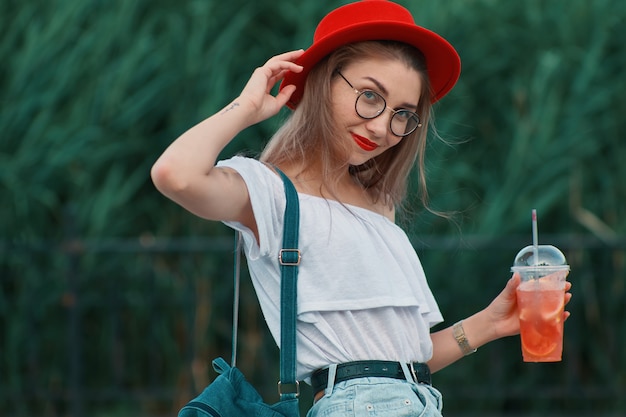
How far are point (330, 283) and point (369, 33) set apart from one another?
51 centimetres

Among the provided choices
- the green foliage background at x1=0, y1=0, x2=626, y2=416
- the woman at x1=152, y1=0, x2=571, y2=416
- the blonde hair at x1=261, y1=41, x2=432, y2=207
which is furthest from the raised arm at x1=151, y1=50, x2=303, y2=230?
the green foliage background at x1=0, y1=0, x2=626, y2=416

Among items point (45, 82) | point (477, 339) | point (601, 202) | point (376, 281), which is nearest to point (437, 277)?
point (601, 202)

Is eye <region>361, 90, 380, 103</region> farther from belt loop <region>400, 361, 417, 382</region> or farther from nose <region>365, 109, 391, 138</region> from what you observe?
belt loop <region>400, 361, 417, 382</region>

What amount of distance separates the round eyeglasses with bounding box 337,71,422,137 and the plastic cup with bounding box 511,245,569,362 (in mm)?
355

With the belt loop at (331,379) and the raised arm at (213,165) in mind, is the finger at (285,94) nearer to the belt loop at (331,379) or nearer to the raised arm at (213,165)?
the raised arm at (213,165)

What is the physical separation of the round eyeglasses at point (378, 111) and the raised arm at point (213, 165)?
17cm

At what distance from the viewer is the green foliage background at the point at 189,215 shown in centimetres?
479

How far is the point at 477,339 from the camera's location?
223cm

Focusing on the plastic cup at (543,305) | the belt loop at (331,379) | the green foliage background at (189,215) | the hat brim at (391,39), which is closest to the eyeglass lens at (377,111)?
the hat brim at (391,39)

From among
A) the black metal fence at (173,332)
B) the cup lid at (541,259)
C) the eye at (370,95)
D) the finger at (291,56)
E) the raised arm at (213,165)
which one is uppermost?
the finger at (291,56)

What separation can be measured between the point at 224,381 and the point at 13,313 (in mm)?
3271

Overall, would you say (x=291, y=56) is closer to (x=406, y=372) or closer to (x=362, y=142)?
(x=362, y=142)

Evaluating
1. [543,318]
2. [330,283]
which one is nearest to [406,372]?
[330,283]

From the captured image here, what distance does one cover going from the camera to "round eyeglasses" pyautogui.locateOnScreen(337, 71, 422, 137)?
1993 millimetres
